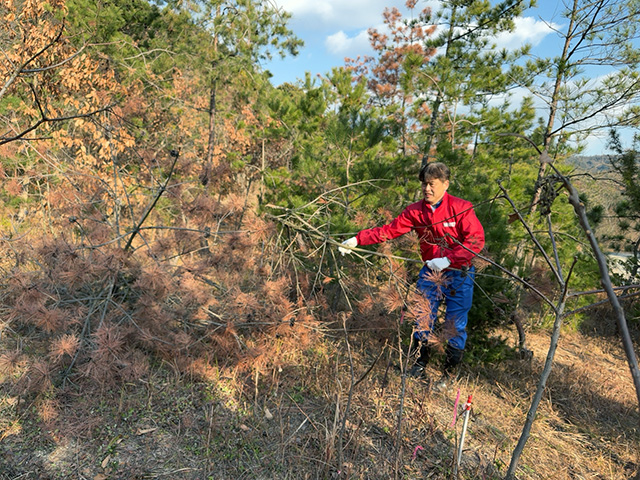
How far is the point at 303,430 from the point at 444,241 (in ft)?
5.26

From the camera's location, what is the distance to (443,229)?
2.38m

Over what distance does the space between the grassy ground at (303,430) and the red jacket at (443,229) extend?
0.95 meters

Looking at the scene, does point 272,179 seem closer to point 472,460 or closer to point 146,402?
point 146,402

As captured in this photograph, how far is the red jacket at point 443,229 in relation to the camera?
8.21ft

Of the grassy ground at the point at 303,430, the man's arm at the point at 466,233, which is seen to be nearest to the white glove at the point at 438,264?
the man's arm at the point at 466,233

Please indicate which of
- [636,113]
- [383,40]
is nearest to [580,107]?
[636,113]

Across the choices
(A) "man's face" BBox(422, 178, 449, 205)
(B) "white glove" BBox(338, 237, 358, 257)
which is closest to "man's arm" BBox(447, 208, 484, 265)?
(A) "man's face" BBox(422, 178, 449, 205)

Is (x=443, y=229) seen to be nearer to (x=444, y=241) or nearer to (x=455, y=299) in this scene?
(x=444, y=241)

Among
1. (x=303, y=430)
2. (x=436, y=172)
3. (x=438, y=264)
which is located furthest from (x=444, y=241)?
(x=303, y=430)

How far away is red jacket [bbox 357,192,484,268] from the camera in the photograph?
250 cm

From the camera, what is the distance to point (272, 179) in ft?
13.4

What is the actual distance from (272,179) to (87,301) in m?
2.17

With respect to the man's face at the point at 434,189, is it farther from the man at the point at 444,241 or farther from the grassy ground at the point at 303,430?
A: the grassy ground at the point at 303,430

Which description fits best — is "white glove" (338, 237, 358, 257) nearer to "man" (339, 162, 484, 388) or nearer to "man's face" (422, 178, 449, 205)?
"man" (339, 162, 484, 388)
